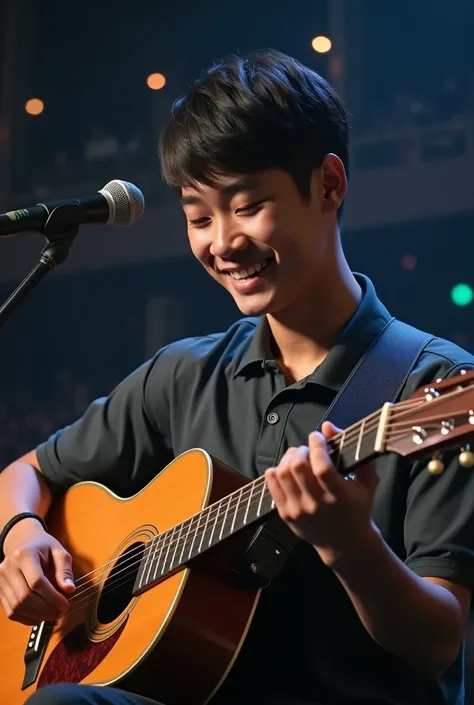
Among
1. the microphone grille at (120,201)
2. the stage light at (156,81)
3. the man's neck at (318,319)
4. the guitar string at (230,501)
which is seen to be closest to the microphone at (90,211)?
the microphone grille at (120,201)

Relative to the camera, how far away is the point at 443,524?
132 centimetres

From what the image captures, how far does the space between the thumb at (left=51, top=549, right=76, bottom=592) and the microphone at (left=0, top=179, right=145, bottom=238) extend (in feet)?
1.91

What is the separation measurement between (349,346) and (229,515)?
369 millimetres

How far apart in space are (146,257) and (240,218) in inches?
58.3

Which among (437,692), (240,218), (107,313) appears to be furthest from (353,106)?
(437,692)

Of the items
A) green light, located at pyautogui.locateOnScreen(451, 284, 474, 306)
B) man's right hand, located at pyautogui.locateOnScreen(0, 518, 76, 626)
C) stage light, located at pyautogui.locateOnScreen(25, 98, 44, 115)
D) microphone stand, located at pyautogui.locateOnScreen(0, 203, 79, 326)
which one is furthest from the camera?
stage light, located at pyautogui.locateOnScreen(25, 98, 44, 115)

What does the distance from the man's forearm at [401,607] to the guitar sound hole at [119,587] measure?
0.37m

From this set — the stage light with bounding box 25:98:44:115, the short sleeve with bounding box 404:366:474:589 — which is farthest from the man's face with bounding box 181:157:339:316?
the stage light with bounding box 25:98:44:115

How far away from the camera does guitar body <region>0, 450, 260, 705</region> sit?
1.30 metres

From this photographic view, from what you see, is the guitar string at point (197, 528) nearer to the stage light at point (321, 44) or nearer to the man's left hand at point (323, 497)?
the man's left hand at point (323, 497)

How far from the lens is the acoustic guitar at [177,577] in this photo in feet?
3.52

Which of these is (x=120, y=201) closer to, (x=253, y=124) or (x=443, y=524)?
(x=253, y=124)

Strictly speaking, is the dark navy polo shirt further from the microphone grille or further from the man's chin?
the microphone grille

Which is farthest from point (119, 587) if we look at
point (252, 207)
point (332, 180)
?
point (332, 180)
